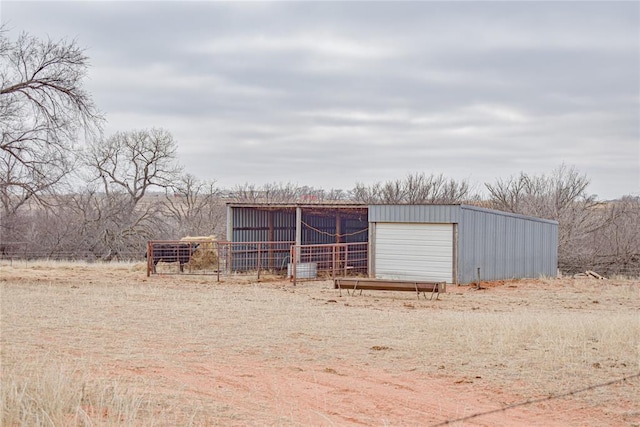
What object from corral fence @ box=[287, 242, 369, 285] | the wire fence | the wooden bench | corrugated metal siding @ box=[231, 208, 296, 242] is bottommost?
the wire fence

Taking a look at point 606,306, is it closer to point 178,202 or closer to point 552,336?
point 552,336

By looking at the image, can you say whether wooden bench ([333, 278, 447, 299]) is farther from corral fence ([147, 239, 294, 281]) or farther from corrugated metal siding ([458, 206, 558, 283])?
corral fence ([147, 239, 294, 281])

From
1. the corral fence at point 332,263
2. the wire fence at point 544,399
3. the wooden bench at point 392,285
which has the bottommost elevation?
the wire fence at point 544,399

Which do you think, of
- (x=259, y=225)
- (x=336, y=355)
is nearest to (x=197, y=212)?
(x=259, y=225)

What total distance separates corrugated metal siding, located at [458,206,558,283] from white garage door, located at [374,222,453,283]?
521 mm

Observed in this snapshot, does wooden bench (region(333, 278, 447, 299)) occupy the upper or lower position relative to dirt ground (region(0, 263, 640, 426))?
upper

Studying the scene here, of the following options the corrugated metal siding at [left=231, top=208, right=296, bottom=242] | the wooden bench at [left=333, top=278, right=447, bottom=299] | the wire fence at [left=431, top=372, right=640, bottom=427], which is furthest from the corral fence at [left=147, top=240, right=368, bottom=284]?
the wire fence at [left=431, top=372, right=640, bottom=427]

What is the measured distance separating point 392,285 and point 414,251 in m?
6.09

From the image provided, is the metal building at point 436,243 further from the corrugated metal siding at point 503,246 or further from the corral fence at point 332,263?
the corral fence at point 332,263

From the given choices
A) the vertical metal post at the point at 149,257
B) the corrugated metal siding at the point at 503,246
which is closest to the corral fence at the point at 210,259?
the vertical metal post at the point at 149,257

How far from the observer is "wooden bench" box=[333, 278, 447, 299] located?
63.5 ft

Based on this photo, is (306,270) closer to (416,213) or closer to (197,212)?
(416,213)

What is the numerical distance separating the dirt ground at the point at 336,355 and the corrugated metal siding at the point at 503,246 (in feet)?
21.3

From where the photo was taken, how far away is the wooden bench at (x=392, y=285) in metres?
19.4
